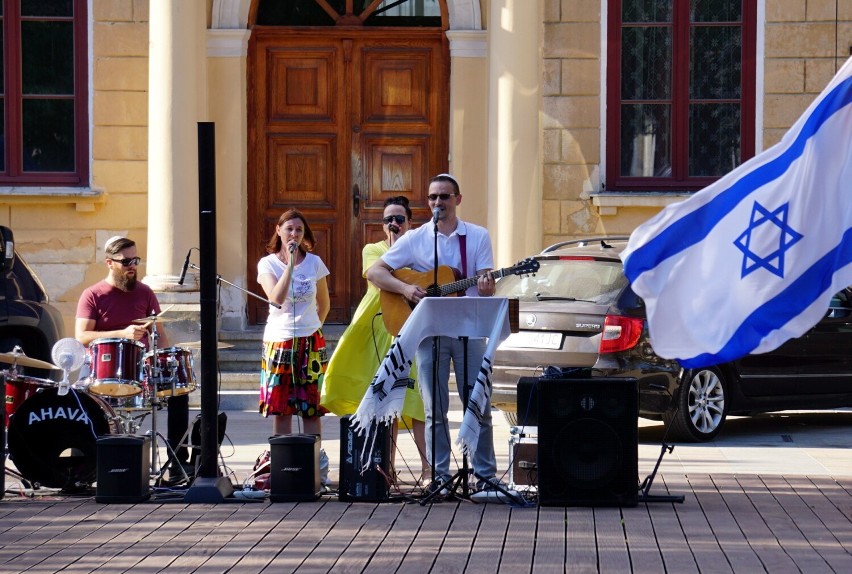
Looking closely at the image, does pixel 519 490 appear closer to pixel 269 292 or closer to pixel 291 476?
pixel 291 476

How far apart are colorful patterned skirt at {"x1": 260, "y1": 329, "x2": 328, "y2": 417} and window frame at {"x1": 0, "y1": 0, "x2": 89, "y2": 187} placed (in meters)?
7.62

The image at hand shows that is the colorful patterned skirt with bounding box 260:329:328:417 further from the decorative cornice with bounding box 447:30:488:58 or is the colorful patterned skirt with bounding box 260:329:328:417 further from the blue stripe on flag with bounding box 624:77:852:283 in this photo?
the decorative cornice with bounding box 447:30:488:58

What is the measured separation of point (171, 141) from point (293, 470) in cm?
719

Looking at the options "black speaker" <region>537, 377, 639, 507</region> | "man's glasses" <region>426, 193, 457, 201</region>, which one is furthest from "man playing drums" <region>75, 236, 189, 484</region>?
→ "black speaker" <region>537, 377, 639, 507</region>

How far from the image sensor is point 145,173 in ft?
56.1

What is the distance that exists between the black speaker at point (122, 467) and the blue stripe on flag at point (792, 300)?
358cm

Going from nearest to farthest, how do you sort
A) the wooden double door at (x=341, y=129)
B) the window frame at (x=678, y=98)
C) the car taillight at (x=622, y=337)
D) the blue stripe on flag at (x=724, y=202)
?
the blue stripe on flag at (x=724, y=202), the car taillight at (x=622, y=337), the window frame at (x=678, y=98), the wooden double door at (x=341, y=129)

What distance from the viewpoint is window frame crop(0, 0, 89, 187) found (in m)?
17.2

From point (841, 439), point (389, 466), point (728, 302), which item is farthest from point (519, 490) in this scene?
point (841, 439)

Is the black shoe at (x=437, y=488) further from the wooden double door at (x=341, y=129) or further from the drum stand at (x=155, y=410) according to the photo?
the wooden double door at (x=341, y=129)

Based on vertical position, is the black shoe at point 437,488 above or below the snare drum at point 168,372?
below

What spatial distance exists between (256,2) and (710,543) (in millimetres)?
10845

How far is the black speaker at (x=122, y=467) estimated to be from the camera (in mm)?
9484

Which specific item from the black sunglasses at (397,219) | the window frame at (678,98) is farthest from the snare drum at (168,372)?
the window frame at (678,98)
